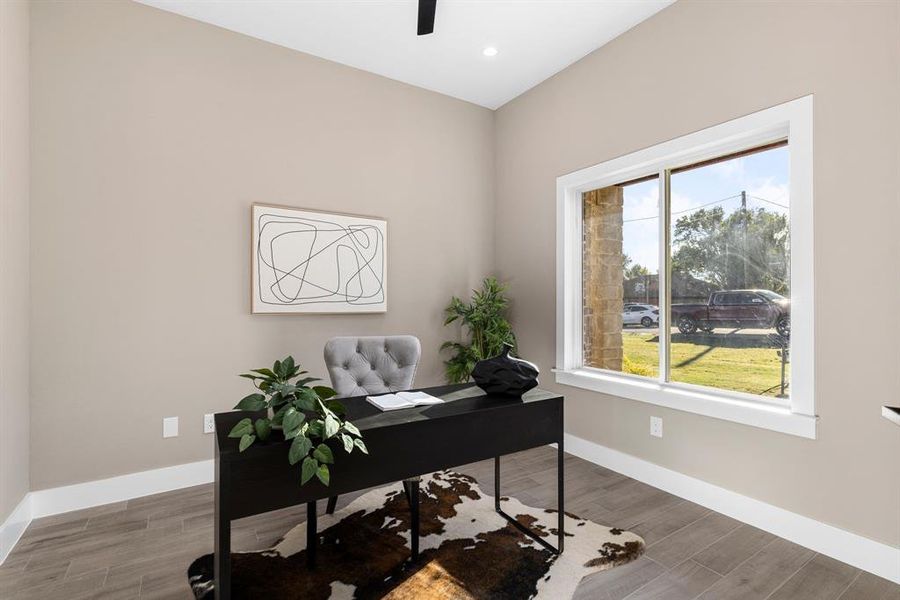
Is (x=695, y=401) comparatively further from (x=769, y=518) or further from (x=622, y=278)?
(x=622, y=278)

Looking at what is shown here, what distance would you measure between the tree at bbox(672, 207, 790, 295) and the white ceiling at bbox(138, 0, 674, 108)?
1386 millimetres

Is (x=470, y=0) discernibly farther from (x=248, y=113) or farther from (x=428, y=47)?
(x=248, y=113)

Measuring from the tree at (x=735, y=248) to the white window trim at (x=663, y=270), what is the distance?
142 millimetres

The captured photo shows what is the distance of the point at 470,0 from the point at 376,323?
2.29 metres

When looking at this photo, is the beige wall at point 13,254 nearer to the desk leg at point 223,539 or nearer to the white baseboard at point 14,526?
the white baseboard at point 14,526

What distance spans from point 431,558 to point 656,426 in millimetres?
1699

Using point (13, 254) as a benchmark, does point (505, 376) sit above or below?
below

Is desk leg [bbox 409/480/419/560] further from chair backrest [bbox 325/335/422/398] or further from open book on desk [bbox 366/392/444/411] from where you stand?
chair backrest [bbox 325/335/422/398]

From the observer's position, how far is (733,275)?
265 cm

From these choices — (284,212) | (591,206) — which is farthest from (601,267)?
(284,212)

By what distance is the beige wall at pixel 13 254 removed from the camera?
2148mm

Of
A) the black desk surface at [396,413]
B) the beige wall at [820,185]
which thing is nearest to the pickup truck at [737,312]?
the beige wall at [820,185]

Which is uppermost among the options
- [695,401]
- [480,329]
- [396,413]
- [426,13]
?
[426,13]

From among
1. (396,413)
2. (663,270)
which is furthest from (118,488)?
(663,270)
